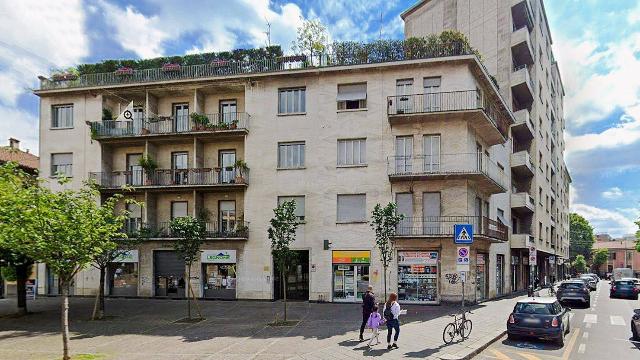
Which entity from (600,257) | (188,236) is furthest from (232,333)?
(600,257)

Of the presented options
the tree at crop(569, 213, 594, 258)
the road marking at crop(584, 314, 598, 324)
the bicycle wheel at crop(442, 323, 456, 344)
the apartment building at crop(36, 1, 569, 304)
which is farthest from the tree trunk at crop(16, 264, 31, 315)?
the tree at crop(569, 213, 594, 258)

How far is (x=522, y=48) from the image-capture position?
39469 millimetres

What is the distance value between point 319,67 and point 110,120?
14.3 metres

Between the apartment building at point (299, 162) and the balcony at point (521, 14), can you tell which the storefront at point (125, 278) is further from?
the balcony at point (521, 14)

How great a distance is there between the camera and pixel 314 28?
1192 inches

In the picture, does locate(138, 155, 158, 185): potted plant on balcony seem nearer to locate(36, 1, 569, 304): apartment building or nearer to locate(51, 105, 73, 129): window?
locate(36, 1, 569, 304): apartment building

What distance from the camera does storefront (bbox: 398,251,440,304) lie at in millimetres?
26594

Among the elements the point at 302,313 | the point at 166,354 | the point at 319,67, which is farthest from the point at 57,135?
the point at 166,354

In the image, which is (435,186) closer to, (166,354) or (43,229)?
(166,354)

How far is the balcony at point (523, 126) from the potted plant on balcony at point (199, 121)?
24321mm

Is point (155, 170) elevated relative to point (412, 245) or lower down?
elevated

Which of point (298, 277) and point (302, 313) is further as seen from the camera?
point (298, 277)

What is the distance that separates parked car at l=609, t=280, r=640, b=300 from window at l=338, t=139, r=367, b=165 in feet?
82.4

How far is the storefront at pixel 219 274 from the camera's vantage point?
29203 millimetres
